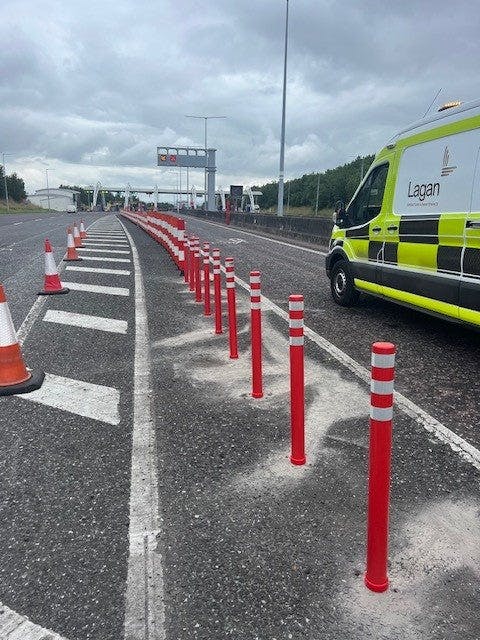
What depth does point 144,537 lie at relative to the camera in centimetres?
270

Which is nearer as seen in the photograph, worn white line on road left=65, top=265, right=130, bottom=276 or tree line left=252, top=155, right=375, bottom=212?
worn white line on road left=65, top=265, right=130, bottom=276

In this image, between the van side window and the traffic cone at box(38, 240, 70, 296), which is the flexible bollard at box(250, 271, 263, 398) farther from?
the traffic cone at box(38, 240, 70, 296)

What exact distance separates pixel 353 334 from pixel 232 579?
15.0 feet

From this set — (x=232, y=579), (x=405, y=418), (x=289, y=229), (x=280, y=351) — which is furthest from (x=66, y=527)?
(x=289, y=229)

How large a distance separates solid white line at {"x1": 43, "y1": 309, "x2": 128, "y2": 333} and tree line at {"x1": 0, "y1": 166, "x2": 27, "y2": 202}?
109m

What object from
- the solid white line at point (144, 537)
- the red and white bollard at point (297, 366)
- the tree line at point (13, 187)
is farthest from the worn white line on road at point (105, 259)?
the tree line at point (13, 187)

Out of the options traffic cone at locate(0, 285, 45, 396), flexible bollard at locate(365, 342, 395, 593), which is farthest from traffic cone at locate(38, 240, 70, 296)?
flexible bollard at locate(365, 342, 395, 593)

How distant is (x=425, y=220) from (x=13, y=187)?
118865 millimetres

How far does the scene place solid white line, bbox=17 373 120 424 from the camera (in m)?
4.21

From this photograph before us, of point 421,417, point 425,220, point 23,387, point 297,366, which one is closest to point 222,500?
point 297,366

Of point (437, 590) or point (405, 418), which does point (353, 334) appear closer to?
point (405, 418)

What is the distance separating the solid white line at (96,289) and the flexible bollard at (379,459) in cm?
754

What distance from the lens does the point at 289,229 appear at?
2436 centimetres

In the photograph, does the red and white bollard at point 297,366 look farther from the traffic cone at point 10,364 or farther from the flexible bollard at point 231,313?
the traffic cone at point 10,364
